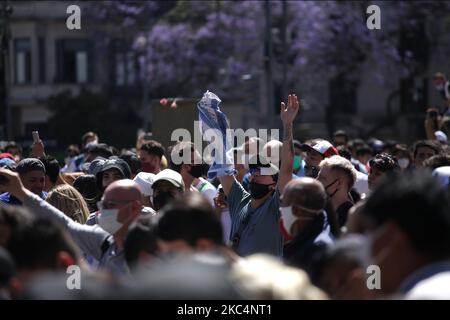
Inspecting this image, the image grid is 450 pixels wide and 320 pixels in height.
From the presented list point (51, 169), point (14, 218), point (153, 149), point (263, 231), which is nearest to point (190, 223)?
point (14, 218)

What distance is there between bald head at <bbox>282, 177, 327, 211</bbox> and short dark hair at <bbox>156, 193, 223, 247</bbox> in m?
1.33

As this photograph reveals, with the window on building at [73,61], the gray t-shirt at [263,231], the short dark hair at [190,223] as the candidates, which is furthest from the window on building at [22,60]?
the short dark hair at [190,223]

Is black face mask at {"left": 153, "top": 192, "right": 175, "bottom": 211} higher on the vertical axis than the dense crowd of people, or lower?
lower

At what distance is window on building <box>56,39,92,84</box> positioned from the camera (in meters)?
46.2

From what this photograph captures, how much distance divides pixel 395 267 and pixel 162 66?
119 ft

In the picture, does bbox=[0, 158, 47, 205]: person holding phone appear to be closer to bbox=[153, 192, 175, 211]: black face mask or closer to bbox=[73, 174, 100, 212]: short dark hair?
bbox=[73, 174, 100, 212]: short dark hair

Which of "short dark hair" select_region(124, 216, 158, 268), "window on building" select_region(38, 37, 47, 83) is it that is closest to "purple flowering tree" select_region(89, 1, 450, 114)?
"window on building" select_region(38, 37, 47, 83)

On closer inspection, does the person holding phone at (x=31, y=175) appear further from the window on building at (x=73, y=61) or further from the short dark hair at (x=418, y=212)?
the window on building at (x=73, y=61)

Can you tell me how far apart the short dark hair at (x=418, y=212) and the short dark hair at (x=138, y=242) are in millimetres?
1592

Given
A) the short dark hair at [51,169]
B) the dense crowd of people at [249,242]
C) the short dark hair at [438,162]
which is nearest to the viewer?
the dense crowd of people at [249,242]

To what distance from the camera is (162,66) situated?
39.5m

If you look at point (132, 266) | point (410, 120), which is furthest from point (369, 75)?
point (132, 266)

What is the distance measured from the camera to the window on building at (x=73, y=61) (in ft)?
152
